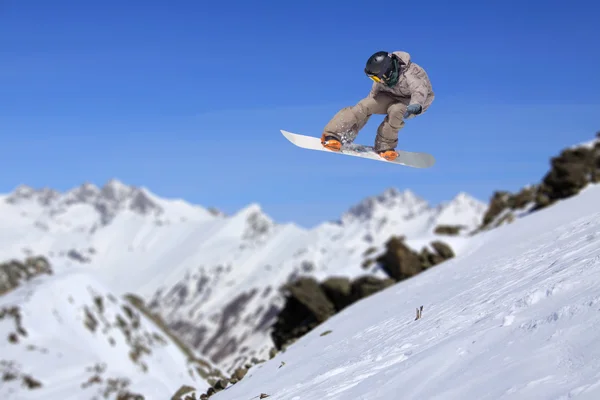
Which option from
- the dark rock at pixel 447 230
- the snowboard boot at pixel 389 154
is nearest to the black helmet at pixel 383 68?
the snowboard boot at pixel 389 154

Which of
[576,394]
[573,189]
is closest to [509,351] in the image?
[576,394]

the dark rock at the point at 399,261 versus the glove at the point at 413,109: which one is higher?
the glove at the point at 413,109

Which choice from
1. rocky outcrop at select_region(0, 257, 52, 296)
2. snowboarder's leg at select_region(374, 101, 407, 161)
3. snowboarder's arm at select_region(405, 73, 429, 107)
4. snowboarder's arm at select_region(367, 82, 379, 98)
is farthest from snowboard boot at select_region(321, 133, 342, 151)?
rocky outcrop at select_region(0, 257, 52, 296)

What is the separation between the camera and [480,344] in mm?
7234

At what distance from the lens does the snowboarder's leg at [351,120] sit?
48.8 ft

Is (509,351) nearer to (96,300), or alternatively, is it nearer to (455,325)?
(455,325)

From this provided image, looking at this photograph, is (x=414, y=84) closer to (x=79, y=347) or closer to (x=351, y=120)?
(x=351, y=120)

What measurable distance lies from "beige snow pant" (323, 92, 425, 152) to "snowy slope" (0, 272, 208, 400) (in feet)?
59.9

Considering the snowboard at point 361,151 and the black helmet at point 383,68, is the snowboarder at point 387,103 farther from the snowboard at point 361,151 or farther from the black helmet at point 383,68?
the snowboard at point 361,151

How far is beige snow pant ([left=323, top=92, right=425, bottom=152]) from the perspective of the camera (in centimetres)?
1471

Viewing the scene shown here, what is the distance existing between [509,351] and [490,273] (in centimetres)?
632

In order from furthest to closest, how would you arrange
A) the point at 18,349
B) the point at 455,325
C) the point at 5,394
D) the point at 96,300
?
the point at 96,300 → the point at 18,349 → the point at 5,394 → the point at 455,325

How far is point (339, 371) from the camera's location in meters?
9.02

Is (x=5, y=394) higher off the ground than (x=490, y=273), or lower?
higher
